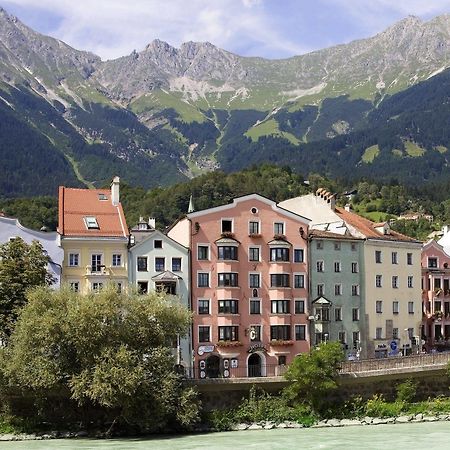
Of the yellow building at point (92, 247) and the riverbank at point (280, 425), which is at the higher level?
the yellow building at point (92, 247)

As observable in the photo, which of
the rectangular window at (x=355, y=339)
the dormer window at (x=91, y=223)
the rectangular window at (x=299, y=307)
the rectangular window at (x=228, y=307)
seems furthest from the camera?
the rectangular window at (x=355, y=339)

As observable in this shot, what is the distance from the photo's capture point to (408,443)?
49.9 m

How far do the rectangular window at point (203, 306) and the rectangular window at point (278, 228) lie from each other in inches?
363

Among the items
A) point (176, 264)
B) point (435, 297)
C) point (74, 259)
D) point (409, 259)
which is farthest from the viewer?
point (435, 297)

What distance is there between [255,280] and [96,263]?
1440 cm

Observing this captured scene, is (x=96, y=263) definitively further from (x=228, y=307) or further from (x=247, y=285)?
(x=247, y=285)

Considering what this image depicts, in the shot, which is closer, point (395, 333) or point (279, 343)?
point (279, 343)

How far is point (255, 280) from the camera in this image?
76938 mm

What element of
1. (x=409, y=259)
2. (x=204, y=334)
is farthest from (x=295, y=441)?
(x=409, y=259)

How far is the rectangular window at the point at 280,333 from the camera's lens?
7625 cm

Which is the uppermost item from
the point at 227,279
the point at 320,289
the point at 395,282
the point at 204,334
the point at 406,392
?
the point at 395,282

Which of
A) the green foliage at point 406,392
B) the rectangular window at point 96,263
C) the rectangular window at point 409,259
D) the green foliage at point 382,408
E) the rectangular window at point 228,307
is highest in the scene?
the rectangular window at point 409,259

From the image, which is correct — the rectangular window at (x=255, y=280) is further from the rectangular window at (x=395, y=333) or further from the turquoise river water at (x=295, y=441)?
the turquoise river water at (x=295, y=441)

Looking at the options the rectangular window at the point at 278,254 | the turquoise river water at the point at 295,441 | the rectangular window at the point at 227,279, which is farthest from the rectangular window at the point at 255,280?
the turquoise river water at the point at 295,441
